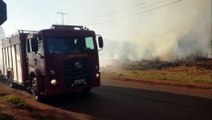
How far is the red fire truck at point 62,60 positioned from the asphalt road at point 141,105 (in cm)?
73

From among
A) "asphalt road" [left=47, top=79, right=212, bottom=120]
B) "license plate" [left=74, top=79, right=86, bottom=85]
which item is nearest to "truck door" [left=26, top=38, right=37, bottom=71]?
"asphalt road" [left=47, top=79, right=212, bottom=120]

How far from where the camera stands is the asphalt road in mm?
9992

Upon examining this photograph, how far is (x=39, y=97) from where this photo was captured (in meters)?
14.2

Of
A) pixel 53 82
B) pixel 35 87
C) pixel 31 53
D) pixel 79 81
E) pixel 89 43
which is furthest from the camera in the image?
pixel 31 53

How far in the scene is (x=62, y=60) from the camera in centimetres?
1316

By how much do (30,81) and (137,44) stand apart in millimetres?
30207

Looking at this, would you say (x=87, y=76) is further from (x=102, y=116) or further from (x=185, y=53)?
(x=185, y=53)

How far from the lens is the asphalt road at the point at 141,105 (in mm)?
9992

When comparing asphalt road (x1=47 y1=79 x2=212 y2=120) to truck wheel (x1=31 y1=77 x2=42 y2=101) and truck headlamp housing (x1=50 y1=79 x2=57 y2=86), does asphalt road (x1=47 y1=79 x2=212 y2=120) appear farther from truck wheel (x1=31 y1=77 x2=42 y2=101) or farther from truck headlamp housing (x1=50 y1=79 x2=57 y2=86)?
truck headlamp housing (x1=50 y1=79 x2=57 y2=86)

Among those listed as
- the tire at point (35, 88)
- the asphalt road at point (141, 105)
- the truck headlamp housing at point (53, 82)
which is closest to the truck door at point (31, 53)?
the tire at point (35, 88)

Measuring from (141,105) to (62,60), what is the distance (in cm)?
334

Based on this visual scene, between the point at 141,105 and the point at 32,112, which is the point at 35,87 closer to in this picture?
the point at 32,112

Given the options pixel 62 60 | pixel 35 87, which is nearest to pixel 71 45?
pixel 62 60

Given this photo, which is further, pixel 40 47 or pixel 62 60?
pixel 40 47
